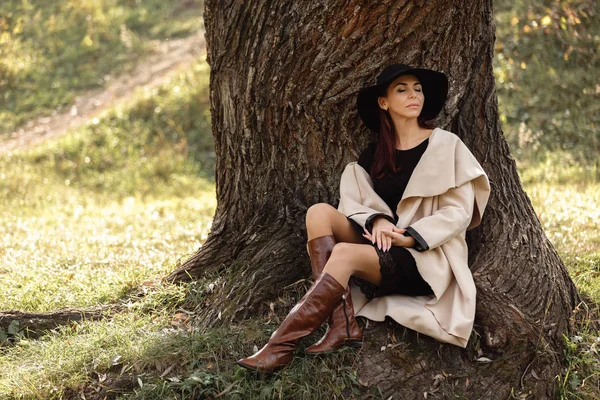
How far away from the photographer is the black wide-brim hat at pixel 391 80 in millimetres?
3940

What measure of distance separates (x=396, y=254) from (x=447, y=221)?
313 mm

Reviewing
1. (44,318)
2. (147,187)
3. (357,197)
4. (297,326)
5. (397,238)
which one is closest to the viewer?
(297,326)

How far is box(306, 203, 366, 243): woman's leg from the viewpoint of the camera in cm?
388

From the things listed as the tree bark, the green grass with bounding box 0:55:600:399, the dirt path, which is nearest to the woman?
the green grass with bounding box 0:55:600:399

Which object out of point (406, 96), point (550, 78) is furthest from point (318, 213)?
point (550, 78)

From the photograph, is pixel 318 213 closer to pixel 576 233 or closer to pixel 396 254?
pixel 396 254

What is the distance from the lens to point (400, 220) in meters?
4.03

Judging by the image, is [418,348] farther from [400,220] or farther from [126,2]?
[126,2]

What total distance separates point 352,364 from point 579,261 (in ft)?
7.80

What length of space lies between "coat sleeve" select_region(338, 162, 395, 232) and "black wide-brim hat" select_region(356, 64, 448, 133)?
29 cm

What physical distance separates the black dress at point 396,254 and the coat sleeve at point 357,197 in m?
0.06

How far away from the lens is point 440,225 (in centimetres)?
378

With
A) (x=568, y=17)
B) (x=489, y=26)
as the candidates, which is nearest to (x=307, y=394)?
(x=489, y=26)

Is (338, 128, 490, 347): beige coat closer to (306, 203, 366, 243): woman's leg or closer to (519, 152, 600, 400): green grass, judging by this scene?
(306, 203, 366, 243): woman's leg
